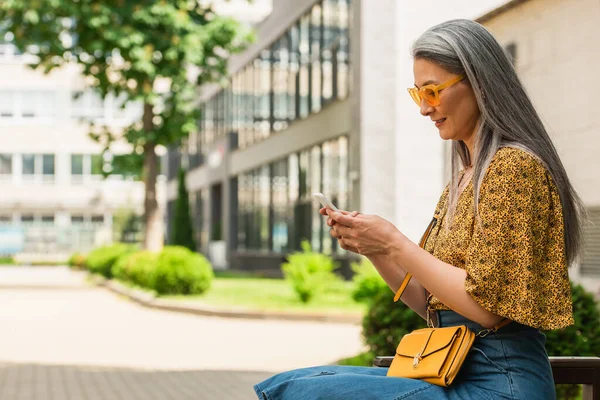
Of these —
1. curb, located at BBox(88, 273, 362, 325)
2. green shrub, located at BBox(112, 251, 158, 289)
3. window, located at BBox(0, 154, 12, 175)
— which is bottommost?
curb, located at BBox(88, 273, 362, 325)

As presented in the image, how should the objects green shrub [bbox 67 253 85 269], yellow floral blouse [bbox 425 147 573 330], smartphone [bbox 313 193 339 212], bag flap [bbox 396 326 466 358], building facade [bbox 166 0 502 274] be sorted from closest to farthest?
yellow floral blouse [bbox 425 147 573 330] → bag flap [bbox 396 326 466 358] → smartphone [bbox 313 193 339 212] → building facade [bbox 166 0 502 274] → green shrub [bbox 67 253 85 269]

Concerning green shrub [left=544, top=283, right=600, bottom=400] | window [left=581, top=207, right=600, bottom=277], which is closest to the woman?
green shrub [left=544, top=283, right=600, bottom=400]

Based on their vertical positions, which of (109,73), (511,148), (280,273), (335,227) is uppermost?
(109,73)

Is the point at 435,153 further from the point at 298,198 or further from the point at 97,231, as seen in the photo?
the point at 97,231

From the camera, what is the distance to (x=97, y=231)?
69.6 metres

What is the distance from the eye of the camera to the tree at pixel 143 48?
29.0 metres

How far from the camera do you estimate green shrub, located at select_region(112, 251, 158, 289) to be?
81.3 feet

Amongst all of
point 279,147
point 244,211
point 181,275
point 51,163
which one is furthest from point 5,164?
point 181,275

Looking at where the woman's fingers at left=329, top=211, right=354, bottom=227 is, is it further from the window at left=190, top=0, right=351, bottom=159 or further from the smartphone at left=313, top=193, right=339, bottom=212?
the window at left=190, top=0, right=351, bottom=159

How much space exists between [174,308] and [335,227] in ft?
61.5

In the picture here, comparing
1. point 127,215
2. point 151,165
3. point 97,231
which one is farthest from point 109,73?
point 97,231

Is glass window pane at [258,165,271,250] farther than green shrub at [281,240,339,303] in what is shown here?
Yes

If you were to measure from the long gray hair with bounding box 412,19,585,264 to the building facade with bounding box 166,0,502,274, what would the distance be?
26.6 feet

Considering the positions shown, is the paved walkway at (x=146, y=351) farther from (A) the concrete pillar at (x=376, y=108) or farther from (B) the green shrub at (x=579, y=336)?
(A) the concrete pillar at (x=376, y=108)
